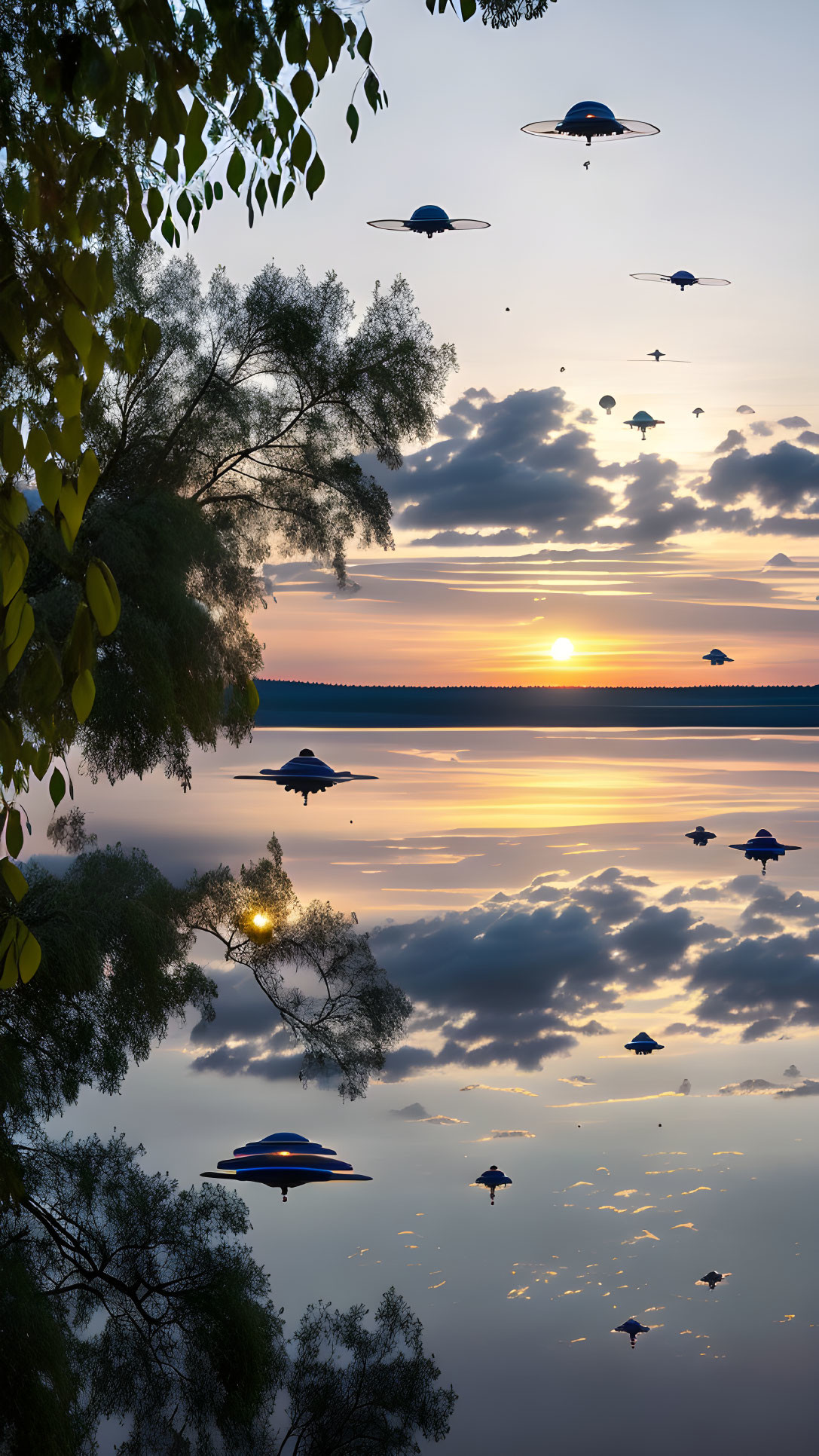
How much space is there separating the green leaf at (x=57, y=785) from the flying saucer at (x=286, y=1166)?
8.49 metres

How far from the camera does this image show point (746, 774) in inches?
3241

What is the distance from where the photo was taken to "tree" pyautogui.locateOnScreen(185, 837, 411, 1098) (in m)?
12.2

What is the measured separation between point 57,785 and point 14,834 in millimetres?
273

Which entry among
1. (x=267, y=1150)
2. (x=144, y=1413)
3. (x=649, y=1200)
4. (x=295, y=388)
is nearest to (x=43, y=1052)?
(x=267, y=1150)

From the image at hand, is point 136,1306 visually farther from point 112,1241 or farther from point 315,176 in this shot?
point 315,176

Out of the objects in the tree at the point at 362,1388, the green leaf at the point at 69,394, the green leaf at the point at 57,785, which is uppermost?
the green leaf at the point at 69,394

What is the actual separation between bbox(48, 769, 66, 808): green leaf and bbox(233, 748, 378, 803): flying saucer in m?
10.7

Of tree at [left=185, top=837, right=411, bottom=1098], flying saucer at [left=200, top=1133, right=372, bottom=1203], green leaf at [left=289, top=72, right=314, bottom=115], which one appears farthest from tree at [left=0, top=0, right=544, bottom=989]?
tree at [left=185, top=837, right=411, bottom=1098]

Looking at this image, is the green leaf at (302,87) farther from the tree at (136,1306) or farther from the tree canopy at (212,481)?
the tree at (136,1306)

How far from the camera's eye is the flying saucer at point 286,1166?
1075cm

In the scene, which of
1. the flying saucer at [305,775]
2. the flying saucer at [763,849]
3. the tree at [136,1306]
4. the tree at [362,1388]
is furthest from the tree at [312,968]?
the flying saucer at [763,849]

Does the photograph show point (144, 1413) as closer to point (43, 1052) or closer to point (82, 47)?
point (43, 1052)

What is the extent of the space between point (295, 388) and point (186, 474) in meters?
1.55

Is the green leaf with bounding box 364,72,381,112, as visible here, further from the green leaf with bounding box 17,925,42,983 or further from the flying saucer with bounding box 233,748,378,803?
the flying saucer with bounding box 233,748,378,803
